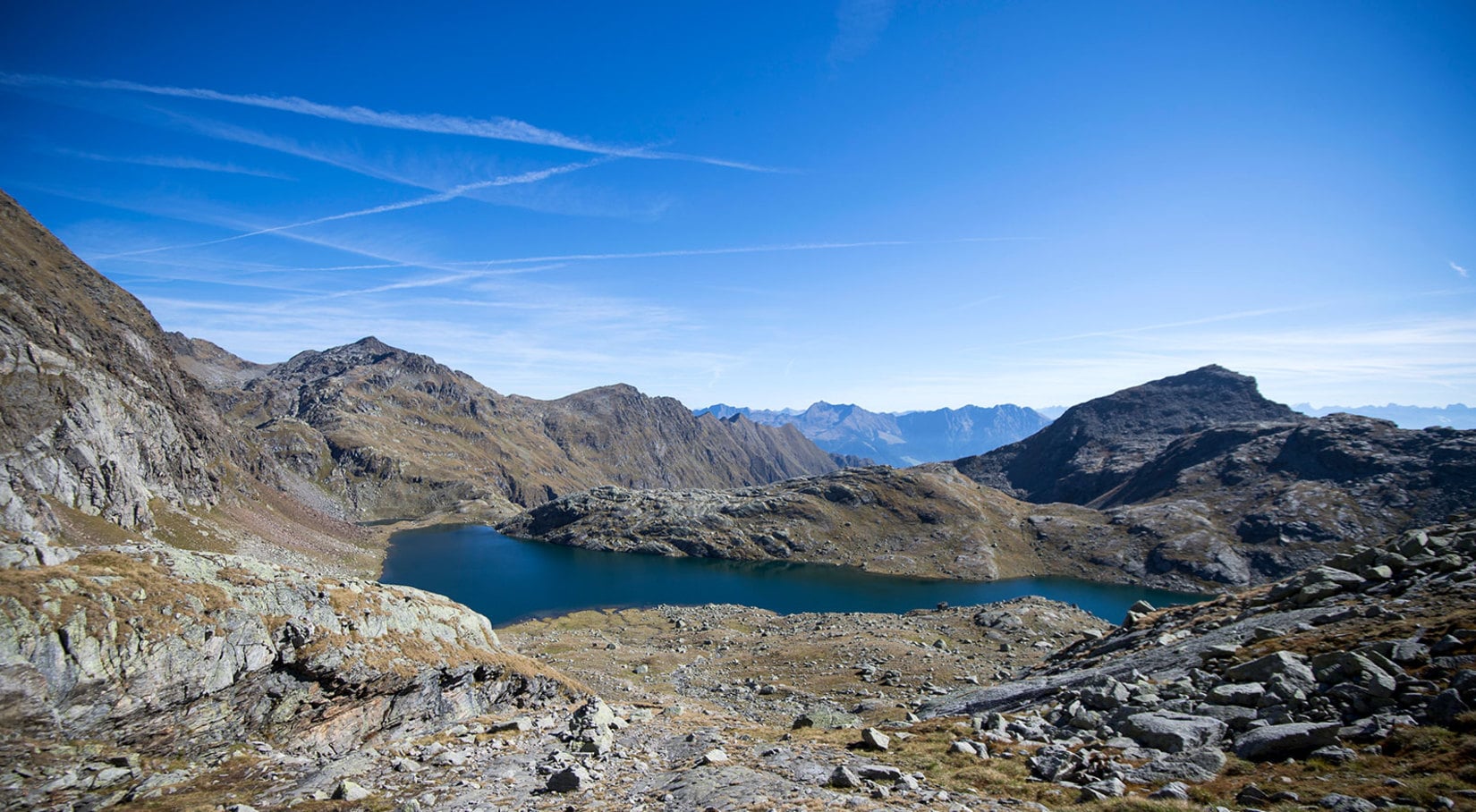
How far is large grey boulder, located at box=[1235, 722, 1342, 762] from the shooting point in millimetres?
15531

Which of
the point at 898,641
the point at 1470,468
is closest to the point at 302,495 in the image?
the point at 898,641

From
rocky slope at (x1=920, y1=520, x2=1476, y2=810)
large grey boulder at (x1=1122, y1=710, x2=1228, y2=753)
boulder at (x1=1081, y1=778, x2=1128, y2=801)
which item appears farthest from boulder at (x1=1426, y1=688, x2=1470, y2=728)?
boulder at (x1=1081, y1=778, x2=1128, y2=801)

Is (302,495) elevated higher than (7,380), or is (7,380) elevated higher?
(7,380)

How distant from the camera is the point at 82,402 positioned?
301 feet

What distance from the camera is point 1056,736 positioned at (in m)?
21.2

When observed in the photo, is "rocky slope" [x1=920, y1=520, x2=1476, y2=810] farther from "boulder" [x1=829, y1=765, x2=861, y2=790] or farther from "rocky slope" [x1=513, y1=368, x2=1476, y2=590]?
"rocky slope" [x1=513, y1=368, x2=1476, y2=590]

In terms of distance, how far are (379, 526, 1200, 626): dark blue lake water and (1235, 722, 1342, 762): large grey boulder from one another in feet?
338

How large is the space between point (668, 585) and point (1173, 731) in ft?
438

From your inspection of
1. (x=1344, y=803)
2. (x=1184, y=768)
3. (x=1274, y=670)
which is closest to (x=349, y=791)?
(x=1184, y=768)

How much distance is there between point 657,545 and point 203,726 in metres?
173

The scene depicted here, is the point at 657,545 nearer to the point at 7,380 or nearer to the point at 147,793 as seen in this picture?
the point at 7,380

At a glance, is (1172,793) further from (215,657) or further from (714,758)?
(215,657)

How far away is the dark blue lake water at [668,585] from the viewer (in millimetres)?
124500

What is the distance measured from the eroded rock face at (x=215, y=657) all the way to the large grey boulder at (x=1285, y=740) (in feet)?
102
